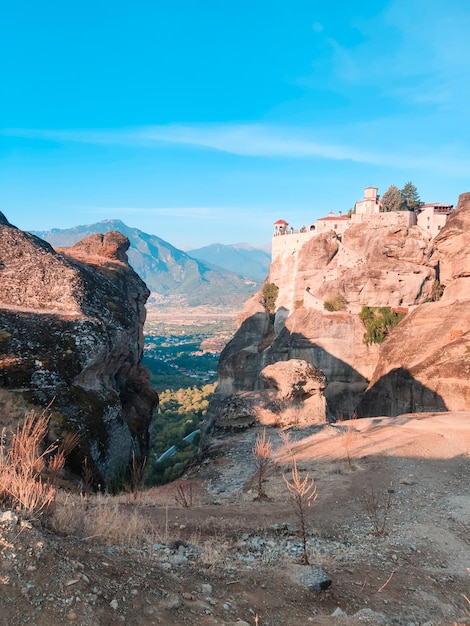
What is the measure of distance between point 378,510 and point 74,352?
12278mm

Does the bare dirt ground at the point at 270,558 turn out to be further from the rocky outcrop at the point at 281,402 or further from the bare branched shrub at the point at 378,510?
the rocky outcrop at the point at 281,402

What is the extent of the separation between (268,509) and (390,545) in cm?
346

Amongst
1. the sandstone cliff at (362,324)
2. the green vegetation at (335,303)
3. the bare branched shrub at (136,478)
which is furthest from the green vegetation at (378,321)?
the bare branched shrub at (136,478)

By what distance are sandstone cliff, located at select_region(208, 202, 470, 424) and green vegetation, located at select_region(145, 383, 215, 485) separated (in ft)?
24.9

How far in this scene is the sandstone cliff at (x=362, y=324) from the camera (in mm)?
30644

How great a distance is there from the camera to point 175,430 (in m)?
62.2

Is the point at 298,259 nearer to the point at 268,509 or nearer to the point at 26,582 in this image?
the point at 268,509

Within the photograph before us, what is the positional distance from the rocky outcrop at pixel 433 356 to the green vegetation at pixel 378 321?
4.32 m

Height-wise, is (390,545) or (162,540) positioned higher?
(162,540)

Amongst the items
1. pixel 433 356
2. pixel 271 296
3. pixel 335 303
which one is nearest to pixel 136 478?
pixel 433 356

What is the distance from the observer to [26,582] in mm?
3922

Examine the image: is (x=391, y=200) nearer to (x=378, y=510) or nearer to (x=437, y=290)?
(x=437, y=290)

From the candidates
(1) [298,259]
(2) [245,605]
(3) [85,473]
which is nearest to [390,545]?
(2) [245,605]

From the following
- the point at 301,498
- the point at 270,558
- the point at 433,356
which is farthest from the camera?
the point at 433,356
